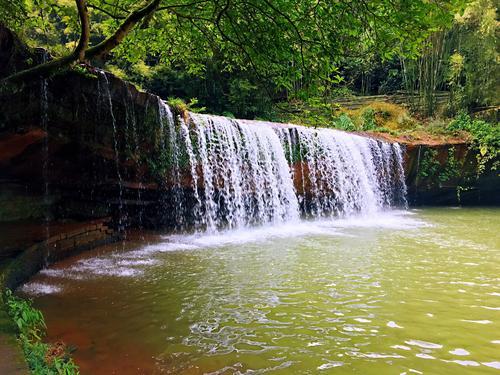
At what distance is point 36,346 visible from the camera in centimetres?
310

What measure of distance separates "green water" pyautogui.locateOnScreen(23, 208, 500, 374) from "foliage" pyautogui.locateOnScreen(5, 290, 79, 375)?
0.16 metres

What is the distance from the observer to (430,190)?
16156 millimetres

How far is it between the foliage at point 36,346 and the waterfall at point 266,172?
226 inches

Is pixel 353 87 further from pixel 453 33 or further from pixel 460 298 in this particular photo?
pixel 460 298

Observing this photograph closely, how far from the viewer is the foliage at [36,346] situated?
2729 mm

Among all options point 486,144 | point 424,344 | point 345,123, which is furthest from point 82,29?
point 345,123

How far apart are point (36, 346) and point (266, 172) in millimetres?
8790

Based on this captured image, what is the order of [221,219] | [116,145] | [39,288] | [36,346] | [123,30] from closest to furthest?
[36,346], [123,30], [39,288], [116,145], [221,219]

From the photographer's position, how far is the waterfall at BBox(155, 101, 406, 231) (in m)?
10.0

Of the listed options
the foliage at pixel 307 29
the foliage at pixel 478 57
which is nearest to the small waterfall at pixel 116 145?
the foliage at pixel 307 29

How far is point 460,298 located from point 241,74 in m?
13.7

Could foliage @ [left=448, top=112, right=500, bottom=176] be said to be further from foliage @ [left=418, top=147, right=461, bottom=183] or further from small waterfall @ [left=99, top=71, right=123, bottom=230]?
small waterfall @ [left=99, top=71, right=123, bottom=230]

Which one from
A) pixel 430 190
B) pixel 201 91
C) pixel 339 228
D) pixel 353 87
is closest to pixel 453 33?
pixel 353 87

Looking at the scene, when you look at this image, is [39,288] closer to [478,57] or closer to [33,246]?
[33,246]
